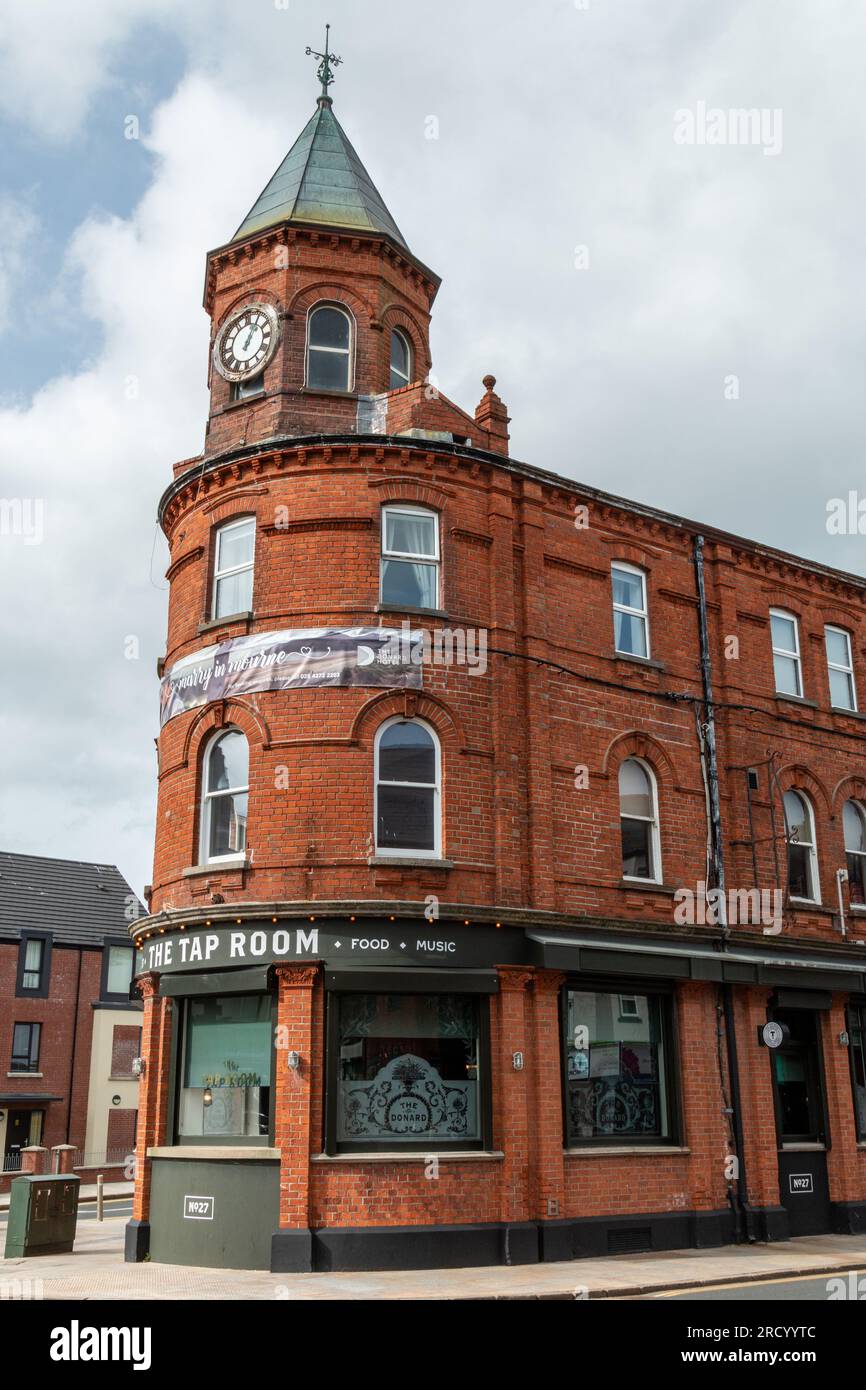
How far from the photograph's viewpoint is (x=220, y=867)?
17.2 meters

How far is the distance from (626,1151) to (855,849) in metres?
8.14

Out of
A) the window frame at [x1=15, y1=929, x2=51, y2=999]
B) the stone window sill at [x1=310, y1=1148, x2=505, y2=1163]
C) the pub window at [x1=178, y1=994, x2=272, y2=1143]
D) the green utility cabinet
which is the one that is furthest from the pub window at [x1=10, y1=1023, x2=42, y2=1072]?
the stone window sill at [x1=310, y1=1148, x2=505, y2=1163]

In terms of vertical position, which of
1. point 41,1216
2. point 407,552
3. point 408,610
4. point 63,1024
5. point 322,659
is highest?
point 407,552

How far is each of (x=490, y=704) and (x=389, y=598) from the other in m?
2.07

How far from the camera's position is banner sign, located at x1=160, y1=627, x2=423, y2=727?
17453 millimetres

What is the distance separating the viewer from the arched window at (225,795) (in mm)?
17703

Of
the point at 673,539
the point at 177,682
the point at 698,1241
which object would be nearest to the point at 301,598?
the point at 177,682

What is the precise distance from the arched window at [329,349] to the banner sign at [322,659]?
15.1 ft

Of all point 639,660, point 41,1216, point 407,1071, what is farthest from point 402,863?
point 41,1216

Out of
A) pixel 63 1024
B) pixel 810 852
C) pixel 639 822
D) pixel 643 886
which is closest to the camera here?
pixel 643 886

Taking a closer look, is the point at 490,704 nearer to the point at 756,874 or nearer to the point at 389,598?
the point at 389,598

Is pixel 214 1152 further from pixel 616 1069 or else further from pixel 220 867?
pixel 616 1069

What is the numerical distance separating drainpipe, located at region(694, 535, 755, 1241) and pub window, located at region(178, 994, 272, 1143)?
278 inches

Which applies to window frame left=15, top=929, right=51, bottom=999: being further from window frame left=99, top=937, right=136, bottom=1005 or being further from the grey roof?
window frame left=99, top=937, right=136, bottom=1005
